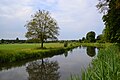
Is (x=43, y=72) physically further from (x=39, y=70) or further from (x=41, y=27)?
(x=41, y=27)

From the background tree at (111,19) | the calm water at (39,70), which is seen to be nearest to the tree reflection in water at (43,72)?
the calm water at (39,70)

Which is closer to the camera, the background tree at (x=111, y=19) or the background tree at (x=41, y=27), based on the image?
the background tree at (x=111, y=19)

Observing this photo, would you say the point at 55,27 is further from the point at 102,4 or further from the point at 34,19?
the point at 102,4

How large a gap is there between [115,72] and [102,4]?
878 inches

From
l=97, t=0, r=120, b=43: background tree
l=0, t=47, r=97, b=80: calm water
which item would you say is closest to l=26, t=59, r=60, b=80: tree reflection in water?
l=0, t=47, r=97, b=80: calm water

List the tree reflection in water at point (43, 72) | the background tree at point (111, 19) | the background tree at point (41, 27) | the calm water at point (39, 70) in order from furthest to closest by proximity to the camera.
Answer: the background tree at point (41, 27)
the background tree at point (111, 19)
the calm water at point (39, 70)
the tree reflection in water at point (43, 72)

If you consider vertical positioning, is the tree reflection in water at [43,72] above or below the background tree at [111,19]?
below

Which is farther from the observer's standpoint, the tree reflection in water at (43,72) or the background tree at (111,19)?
the background tree at (111,19)

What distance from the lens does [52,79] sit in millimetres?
16125

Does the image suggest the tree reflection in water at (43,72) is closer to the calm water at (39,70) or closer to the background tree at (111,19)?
the calm water at (39,70)

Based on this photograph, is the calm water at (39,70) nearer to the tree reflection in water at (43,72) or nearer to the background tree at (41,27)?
the tree reflection in water at (43,72)

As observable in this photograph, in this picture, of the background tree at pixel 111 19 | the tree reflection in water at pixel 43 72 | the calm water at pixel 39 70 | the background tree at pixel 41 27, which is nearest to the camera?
the tree reflection in water at pixel 43 72

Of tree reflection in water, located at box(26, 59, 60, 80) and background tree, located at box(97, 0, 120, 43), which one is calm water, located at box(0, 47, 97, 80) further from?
background tree, located at box(97, 0, 120, 43)

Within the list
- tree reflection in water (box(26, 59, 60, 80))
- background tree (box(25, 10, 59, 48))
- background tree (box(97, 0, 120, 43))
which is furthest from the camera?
background tree (box(25, 10, 59, 48))
